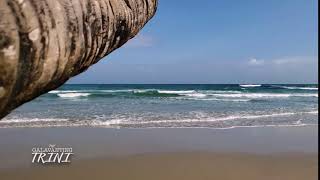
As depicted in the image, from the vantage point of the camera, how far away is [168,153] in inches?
309

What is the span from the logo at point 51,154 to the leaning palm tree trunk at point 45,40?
6.03 metres

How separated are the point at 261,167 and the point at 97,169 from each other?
2.63 metres

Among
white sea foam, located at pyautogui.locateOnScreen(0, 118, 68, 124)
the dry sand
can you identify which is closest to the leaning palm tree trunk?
the dry sand

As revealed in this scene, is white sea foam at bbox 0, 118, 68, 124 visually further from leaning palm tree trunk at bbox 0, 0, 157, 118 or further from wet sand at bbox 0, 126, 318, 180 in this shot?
leaning palm tree trunk at bbox 0, 0, 157, 118

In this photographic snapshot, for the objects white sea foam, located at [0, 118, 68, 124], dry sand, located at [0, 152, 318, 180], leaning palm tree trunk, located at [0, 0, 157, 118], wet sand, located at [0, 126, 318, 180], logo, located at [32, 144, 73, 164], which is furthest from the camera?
white sea foam, located at [0, 118, 68, 124]

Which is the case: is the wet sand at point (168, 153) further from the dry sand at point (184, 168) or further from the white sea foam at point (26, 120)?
the white sea foam at point (26, 120)

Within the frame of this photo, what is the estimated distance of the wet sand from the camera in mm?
6422

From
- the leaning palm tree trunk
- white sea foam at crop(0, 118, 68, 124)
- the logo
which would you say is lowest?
the logo

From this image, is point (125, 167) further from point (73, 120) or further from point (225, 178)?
point (73, 120)

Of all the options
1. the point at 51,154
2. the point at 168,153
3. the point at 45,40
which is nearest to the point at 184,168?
the point at 168,153

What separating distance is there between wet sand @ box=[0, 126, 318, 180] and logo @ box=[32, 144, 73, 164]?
135 mm

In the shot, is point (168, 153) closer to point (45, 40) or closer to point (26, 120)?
point (26, 120)

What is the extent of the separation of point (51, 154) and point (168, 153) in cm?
213

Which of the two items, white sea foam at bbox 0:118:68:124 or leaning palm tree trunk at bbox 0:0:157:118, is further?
white sea foam at bbox 0:118:68:124
